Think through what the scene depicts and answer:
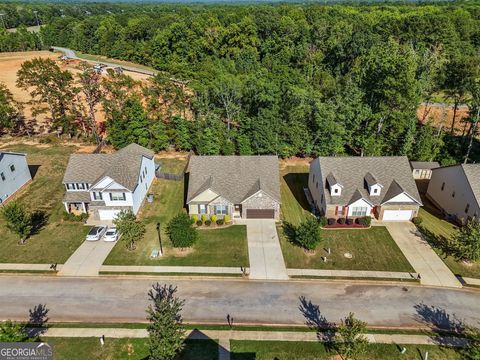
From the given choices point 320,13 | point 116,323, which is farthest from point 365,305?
point 320,13

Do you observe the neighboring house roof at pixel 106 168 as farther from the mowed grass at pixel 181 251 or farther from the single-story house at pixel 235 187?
the single-story house at pixel 235 187

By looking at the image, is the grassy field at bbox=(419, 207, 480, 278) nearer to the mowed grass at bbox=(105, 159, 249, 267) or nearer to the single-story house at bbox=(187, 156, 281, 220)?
the single-story house at bbox=(187, 156, 281, 220)

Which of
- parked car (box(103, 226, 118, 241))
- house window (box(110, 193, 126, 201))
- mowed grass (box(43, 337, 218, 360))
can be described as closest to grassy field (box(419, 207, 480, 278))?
mowed grass (box(43, 337, 218, 360))

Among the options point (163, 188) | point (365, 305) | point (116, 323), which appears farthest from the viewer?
point (163, 188)

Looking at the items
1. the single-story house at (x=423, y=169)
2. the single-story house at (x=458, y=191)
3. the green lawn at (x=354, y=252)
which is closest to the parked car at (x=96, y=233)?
the green lawn at (x=354, y=252)

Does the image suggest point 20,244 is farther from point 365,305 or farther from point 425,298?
point 425,298
